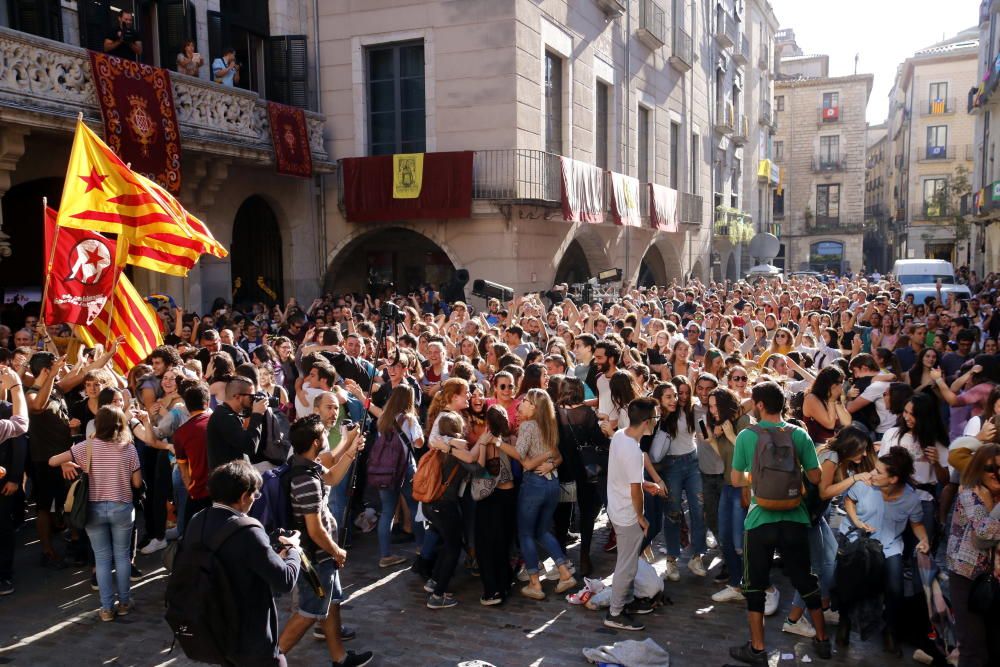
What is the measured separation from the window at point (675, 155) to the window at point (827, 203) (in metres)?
33.2

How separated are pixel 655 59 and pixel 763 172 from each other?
2119cm

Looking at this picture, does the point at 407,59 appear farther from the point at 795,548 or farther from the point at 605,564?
the point at 795,548

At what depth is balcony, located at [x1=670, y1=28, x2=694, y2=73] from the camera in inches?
1033

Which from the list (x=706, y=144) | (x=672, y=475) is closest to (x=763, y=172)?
(x=706, y=144)

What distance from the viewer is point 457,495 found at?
610 centimetres

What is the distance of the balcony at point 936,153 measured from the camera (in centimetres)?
5022

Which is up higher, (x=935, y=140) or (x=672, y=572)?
(x=935, y=140)

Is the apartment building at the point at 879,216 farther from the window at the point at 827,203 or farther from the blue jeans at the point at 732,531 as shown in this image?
the blue jeans at the point at 732,531

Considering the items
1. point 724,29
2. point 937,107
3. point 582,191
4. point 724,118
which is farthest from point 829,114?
point 582,191

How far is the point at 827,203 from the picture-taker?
57281 mm

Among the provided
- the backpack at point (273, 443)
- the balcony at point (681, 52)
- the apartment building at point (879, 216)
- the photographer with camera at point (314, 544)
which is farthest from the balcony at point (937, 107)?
the photographer with camera at point (314, 544)

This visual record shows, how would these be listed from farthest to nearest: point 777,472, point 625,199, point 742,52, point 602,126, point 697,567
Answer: point 742,52, point 602,126, point 625,199, point 697,567, point 777,472

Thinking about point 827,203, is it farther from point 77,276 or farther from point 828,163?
point 77,276

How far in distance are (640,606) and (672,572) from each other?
2.34ft
